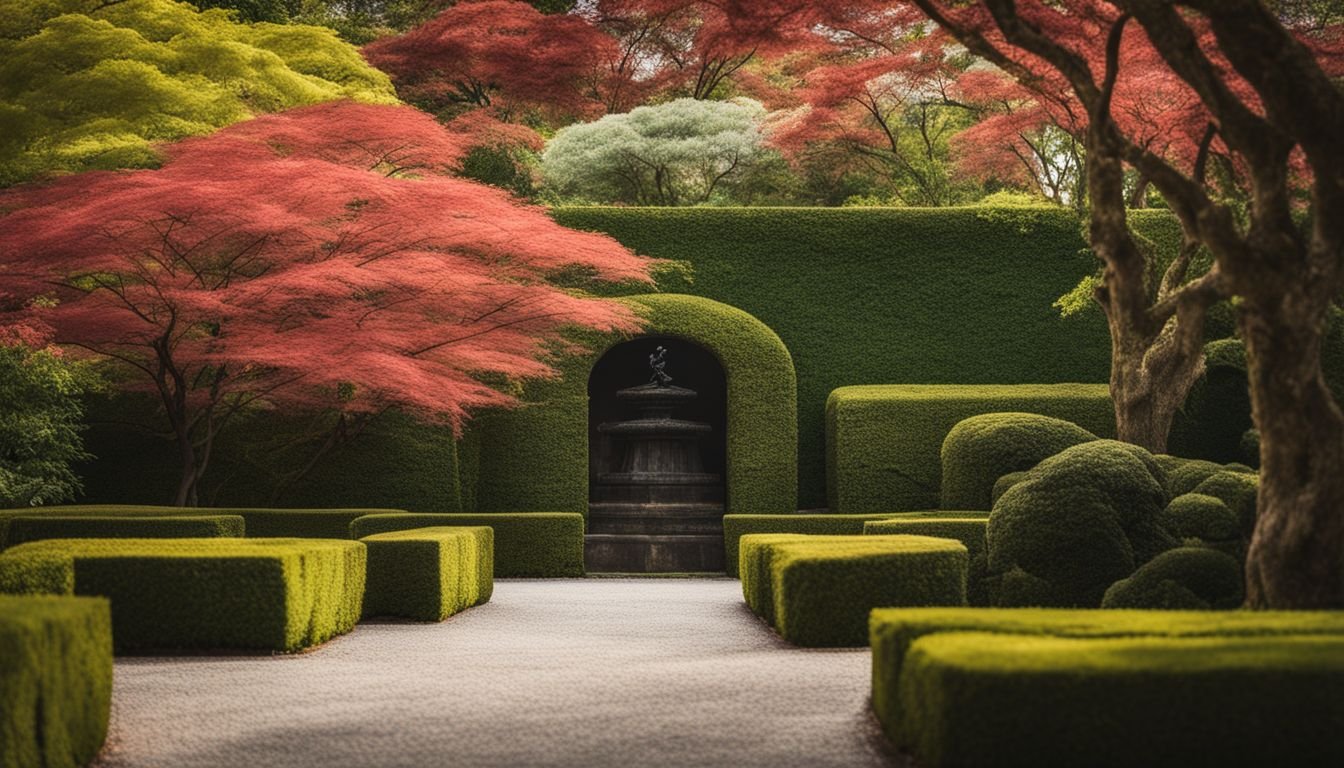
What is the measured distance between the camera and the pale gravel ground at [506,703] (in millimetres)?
5531

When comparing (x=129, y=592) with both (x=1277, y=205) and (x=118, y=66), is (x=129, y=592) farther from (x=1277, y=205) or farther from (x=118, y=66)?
(x=118, y=66)

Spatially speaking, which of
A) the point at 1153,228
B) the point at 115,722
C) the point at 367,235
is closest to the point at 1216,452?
the point at 1153,228

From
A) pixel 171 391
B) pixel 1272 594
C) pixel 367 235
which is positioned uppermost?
pixel 367 235

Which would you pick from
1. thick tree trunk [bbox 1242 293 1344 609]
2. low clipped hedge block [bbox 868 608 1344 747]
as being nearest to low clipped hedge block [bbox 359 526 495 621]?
low clipped hedge block [bbox 868 608 1344 747]

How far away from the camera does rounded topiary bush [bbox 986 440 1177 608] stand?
9.62 meters

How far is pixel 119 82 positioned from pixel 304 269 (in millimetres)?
3406

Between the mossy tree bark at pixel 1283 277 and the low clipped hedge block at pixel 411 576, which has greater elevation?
the mossy tree bark at pixel 1283 277

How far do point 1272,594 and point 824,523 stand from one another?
398 inches

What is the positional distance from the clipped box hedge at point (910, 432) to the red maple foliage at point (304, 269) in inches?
131

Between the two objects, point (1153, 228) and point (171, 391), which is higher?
point (1153, 228)

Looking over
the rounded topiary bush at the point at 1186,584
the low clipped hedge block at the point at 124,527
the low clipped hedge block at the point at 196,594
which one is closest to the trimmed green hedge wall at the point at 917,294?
the low clipped hedge block at the point at 124,527

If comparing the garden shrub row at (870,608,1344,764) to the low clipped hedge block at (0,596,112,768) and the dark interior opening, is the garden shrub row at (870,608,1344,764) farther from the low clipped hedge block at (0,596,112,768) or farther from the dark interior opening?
the dark interior opening

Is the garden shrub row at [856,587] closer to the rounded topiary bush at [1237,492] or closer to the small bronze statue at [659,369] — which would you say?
the rounded topiary bush at [1237,492]

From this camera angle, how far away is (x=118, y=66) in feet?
51.2
